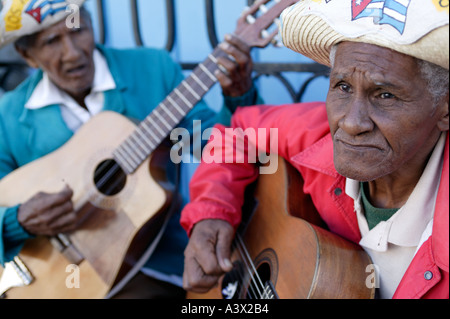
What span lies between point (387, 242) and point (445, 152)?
316mm

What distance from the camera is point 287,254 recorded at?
5.12 feet

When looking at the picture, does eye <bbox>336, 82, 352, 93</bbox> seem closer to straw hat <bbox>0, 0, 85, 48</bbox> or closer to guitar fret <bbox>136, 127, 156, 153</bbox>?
guitar fret <bbox>136, 127, 156, 153</bbox>

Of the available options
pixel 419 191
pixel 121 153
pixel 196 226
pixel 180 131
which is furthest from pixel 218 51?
pixel 419 191

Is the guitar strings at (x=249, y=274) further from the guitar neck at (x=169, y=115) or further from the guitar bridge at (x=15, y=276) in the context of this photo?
the guitar bridge at (x=15, y=276)

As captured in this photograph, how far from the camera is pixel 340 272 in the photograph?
1379 mm

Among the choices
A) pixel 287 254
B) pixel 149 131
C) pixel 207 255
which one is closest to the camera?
pixel 287 254

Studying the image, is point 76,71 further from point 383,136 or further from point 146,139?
point 383,136

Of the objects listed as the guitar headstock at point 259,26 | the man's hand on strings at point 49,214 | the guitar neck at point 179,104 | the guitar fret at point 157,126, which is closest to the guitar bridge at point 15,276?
the man's hand on strings at point 49,214

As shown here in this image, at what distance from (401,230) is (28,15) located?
1.73 meters

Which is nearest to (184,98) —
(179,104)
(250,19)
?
(179,104)

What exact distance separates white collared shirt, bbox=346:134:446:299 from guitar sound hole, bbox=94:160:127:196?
1.07 meters

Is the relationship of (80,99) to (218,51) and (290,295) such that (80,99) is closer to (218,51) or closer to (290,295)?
(218,51)

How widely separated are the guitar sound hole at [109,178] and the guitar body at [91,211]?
3 centimetres

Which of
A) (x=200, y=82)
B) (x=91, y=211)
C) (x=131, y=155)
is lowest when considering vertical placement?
(x=91, y=211)
